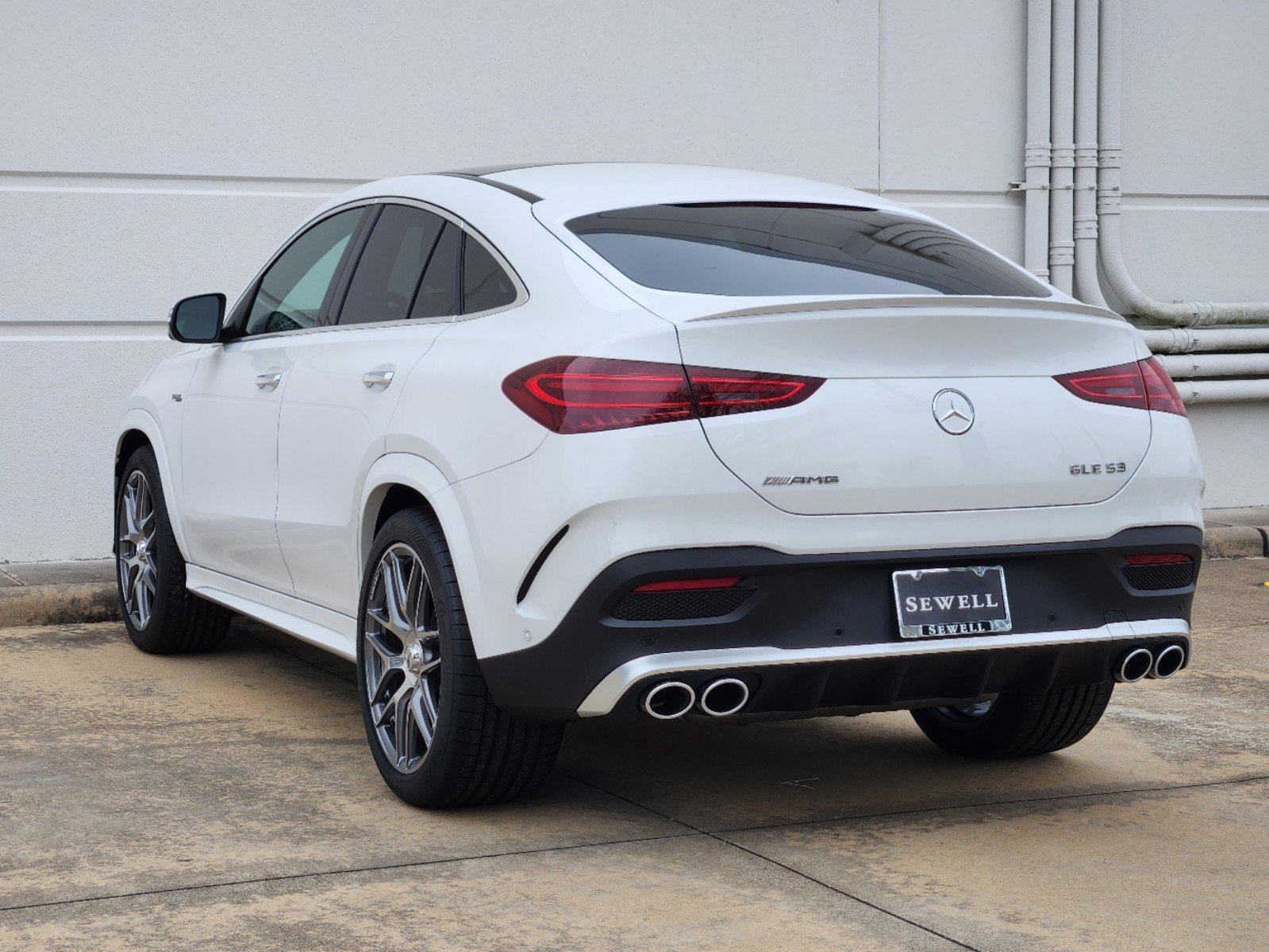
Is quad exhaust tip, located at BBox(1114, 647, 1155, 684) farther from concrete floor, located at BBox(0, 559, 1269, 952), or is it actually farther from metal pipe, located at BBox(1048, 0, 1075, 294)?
metal pipe, located at BBox(1048, 0, 1075, 294)

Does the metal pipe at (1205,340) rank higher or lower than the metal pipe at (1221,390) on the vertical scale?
higher

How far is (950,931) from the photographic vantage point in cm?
335

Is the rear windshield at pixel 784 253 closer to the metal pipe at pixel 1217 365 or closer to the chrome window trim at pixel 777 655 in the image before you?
the chrome window trim at pixel 777 655

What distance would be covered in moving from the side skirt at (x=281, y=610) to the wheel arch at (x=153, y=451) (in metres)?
0.17

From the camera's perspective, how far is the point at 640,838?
4.05m

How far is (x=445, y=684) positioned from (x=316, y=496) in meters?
1.05

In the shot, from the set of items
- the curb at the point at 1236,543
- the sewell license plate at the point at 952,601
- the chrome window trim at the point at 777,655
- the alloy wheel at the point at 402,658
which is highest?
the sewell license plate at the point at 952,601

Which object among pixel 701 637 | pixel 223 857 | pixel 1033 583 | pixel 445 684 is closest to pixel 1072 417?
pixel 1033 583

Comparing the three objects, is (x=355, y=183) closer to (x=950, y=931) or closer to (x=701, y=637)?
(x=701, y=637)

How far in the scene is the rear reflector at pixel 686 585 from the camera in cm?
362

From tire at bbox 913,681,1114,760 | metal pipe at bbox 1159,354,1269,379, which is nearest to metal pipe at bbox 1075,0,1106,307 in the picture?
metal pipe at bbox 1159,354,1269,379

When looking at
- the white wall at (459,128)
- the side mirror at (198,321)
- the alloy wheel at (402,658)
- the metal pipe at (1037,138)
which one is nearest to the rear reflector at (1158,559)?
the alloy wheel at (402,658)

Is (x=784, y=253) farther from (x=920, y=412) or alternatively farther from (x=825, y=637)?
(x=825, y=637)

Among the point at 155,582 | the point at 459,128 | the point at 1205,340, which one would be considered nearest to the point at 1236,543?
the point at 1205,340
